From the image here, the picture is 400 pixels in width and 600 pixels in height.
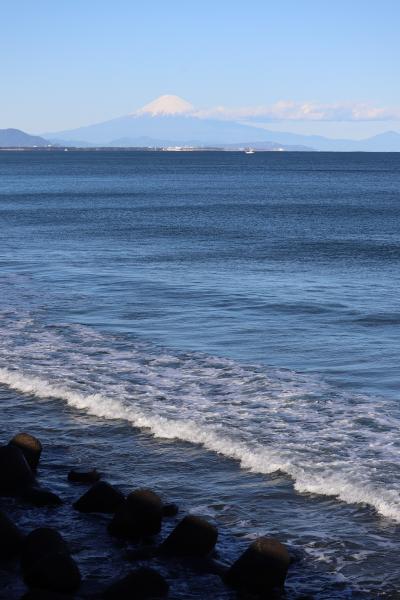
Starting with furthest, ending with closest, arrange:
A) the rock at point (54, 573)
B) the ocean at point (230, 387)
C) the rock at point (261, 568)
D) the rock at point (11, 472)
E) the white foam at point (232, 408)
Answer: the white foam at point (232, 408) → the rock at point (11, 472) → the ocean at point (230, 387) → the rock at point (261, 568) → the rock at point (54, 573)

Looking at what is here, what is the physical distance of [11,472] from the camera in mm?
15617

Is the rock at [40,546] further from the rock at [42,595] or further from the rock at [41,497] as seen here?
the rock at [41,497]

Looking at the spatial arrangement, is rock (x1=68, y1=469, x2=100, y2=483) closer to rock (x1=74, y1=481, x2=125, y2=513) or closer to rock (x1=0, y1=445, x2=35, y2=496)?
rock (x1=0, y1=445, x2=35, y2=496)

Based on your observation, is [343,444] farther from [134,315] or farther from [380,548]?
[134,315]

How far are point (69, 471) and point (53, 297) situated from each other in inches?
759

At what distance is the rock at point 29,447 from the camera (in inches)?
651

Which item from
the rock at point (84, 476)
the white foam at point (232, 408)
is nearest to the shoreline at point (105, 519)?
the rock at point (84, 476)

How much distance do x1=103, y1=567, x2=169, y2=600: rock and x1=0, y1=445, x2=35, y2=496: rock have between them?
4.15 m

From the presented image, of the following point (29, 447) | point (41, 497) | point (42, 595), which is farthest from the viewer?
point (29, 447)

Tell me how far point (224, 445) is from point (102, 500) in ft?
12.9

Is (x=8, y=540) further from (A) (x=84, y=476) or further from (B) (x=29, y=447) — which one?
(B) (x=29, y=447)

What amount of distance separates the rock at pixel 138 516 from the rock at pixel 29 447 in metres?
3.10

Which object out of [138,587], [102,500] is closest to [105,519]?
[102,500]

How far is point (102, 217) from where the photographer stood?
77438 mm
